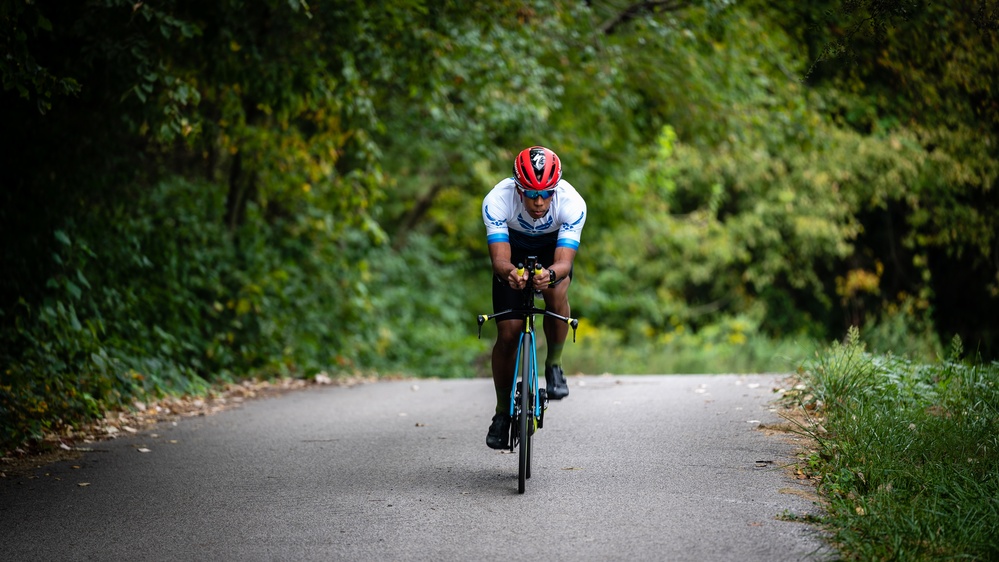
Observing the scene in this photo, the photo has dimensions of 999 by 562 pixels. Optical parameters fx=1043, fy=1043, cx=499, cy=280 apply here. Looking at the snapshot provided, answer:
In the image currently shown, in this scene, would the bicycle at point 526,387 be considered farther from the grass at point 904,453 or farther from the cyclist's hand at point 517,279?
the grass at point 904,453

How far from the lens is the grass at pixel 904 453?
4.89 m

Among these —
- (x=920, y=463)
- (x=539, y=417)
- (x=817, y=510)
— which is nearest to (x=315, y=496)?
(x=539, y=417)

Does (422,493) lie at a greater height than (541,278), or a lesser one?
lesser

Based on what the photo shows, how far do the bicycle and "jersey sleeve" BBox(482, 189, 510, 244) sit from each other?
0.80 ft

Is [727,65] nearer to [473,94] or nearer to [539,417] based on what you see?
[473,94]

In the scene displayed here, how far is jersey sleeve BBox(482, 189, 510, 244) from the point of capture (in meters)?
6.59

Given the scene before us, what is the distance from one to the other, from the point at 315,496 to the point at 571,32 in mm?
9703

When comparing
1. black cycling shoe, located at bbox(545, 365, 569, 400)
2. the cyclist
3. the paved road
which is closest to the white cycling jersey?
the cyclist

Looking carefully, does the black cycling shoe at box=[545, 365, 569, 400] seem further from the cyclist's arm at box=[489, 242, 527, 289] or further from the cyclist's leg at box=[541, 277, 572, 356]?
the cyclist's arm at box=[489, 242, 527, 289]

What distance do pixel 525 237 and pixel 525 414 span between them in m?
1.40

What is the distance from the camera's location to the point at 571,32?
575 inches

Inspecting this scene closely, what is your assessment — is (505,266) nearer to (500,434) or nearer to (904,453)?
(500,434)

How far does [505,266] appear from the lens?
6.42 m

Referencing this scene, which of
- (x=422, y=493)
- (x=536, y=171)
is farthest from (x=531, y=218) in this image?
(x=422, y=493)
